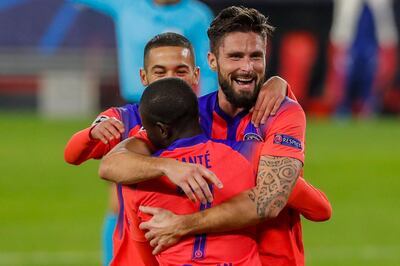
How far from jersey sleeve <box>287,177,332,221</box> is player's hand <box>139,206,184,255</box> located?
0.58m

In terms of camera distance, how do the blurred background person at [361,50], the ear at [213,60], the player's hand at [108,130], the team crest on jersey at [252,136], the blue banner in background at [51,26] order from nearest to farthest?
the team crest on jersey at [252,136], the player's hand at [108,130], the ear at [213,60], the blurred background person at [361,50], the blue banner in background at [51,26]

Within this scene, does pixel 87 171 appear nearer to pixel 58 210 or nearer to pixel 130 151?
pixel 58 210

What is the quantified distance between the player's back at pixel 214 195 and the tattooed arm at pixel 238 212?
0.04m

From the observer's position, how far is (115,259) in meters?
5.61

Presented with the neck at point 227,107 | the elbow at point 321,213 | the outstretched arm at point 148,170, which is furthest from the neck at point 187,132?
the elbow at point 321,213

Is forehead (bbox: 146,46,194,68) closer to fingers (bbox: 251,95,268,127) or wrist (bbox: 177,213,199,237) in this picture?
fingers (bbox: 251,95,268,127)

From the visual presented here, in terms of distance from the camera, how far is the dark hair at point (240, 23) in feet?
17.5

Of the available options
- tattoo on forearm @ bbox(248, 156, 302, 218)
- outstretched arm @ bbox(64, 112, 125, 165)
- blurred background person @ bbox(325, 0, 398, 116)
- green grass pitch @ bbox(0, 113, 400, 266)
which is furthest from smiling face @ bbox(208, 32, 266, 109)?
blurred background person @ bbox(325, 0, 398, 116)

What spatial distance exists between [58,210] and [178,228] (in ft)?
29.6

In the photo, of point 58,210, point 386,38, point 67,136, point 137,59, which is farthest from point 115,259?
point 386,38

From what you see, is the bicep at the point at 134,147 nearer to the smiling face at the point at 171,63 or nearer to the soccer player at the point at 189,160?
the soccer player at the point at 189,160

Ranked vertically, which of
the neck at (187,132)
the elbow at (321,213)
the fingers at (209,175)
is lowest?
the elbow at (321,213)

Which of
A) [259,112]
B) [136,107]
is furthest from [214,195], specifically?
[136,107]

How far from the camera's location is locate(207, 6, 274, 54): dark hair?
210 inches
